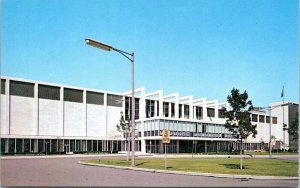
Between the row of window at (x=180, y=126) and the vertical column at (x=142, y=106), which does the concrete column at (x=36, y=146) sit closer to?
the row of window at (x=180, y=126)

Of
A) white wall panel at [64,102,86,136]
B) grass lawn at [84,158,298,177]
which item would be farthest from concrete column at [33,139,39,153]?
grass lawn at [84,158,298,177]

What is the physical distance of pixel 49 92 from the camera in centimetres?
6016

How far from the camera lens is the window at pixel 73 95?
62.4 meters

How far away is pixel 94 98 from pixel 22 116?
14.8 m

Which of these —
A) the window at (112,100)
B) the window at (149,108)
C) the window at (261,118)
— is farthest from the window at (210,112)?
the window at (112,100)


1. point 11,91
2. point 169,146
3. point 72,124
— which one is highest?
point 11,91

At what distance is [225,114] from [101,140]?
45231 mm

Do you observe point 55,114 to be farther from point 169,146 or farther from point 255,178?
point 255,178

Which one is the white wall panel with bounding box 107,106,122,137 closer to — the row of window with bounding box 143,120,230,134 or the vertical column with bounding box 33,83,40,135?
the row of window with bounding box 143,120,230,134

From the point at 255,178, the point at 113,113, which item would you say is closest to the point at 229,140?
the point at 113,113

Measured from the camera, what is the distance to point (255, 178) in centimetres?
1744

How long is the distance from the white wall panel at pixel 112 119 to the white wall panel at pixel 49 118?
11018mm

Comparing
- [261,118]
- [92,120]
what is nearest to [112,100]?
[92,120]

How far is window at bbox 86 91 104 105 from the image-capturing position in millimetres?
65625
